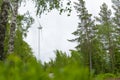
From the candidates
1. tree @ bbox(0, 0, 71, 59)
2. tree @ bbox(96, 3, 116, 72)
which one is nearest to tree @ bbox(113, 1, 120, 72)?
tree @ bbox(96, 3, 116, 72)

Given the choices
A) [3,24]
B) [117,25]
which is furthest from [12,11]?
[117,25]

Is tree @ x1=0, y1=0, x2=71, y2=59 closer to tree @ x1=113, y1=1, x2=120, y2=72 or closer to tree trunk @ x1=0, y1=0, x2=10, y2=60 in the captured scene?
tree trunk @ x1=0, y1=0, x2=10, y2=60

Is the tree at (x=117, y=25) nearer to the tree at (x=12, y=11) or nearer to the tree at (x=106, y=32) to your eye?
A: the tree at (x=106, y=32)

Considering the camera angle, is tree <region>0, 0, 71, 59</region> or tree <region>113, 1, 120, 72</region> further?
tree <region>113, 1, 120, 72</region>

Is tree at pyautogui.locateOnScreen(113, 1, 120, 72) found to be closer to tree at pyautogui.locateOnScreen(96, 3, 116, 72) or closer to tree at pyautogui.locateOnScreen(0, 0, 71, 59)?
tree at pyautogui.locateOnScreen(96, 3, 116, 72)

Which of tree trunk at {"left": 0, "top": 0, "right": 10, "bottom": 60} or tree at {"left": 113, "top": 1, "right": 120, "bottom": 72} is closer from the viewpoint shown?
tree trunk at {"left": 0, "top": 0, "right": 10, "bottom": 60}

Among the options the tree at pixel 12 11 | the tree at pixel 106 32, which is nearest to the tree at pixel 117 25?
the tree at pixel 106 32

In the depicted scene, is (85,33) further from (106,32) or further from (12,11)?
(12,11)

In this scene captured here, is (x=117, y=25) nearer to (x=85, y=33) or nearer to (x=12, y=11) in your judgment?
(x=85, y=33)

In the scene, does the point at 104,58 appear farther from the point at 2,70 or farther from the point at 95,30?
the point at 2,70

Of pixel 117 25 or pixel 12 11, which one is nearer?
pixel 12 11

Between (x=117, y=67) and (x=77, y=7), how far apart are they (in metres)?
14.1

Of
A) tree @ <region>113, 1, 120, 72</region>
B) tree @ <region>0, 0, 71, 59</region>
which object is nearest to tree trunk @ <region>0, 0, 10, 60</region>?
tree @ <region>0, 0, 71, 59</region>

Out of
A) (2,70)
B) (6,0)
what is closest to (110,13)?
(6,0)
